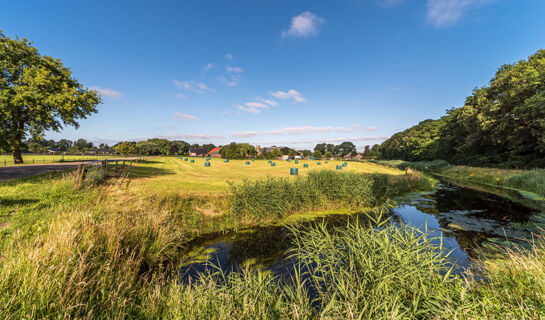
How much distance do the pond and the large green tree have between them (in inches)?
962

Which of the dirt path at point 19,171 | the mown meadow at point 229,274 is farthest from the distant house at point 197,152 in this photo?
the mown meadow at point 229,274

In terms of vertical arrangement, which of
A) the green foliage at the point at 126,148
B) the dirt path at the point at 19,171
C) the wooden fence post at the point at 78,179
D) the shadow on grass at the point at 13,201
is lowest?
the shadow on grass at the point at 13,201

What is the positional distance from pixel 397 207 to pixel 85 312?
61.2ft

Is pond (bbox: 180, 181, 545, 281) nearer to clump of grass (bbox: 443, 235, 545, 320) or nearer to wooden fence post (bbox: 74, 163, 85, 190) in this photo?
clump of grass (bbox: 443, 235, 545, 320)

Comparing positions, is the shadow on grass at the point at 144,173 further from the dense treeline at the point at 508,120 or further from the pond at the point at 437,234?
the dense treeline at the point at 508,120

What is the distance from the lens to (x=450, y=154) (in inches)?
2051

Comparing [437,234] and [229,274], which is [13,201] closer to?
[229,274]

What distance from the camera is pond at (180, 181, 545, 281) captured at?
7434mm

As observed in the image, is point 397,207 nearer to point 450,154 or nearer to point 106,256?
point 106,256

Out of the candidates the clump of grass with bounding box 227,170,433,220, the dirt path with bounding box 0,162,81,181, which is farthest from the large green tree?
the clump of grass with bounding box 227,170,433,220

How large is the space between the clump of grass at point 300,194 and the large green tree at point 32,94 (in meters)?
22.7

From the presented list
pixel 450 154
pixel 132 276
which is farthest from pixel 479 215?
pixel 450 154

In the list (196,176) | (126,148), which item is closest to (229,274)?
(196,176)

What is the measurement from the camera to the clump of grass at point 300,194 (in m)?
11.6
